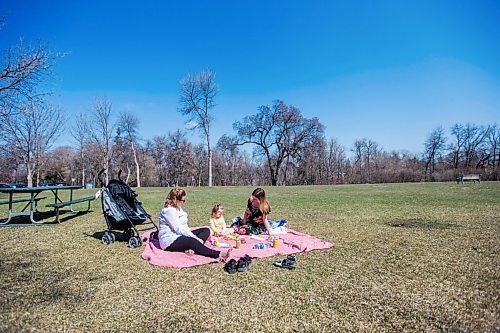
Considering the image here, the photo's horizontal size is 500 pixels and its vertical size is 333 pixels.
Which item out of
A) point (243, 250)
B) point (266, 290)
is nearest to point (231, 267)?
point (266, 290)

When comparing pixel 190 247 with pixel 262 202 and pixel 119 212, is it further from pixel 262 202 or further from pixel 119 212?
pixel 262 202

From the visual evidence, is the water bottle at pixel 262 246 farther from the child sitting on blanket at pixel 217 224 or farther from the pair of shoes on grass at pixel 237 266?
the child sitting on blanket at pixel 217 224

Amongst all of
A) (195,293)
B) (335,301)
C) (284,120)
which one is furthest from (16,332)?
(284,120)

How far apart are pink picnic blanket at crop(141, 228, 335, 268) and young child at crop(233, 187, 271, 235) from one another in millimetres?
329

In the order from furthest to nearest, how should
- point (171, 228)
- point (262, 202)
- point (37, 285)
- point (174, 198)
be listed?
point (262, 202)
point (174, 198)
point (171, 228)
point (37, 285)

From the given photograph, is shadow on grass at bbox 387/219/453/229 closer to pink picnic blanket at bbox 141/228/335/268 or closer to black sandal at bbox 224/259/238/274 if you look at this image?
pink picnic blanket at bbox 141/228/335/268

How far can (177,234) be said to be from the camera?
547 cm

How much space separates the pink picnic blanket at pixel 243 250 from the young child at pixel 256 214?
1.08 ft

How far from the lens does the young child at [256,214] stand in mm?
6781

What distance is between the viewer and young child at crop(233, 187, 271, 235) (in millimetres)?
6781

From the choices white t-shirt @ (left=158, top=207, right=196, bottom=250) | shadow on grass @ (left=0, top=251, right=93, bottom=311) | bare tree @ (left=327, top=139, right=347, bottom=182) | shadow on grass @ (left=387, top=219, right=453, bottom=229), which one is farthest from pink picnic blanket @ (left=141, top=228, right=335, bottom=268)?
bare tree @ (left=327, top=139, right=347, bottom=182)

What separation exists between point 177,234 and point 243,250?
1322mm

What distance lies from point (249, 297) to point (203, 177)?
6258 cm

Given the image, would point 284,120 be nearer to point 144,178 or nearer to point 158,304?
point 144,178
